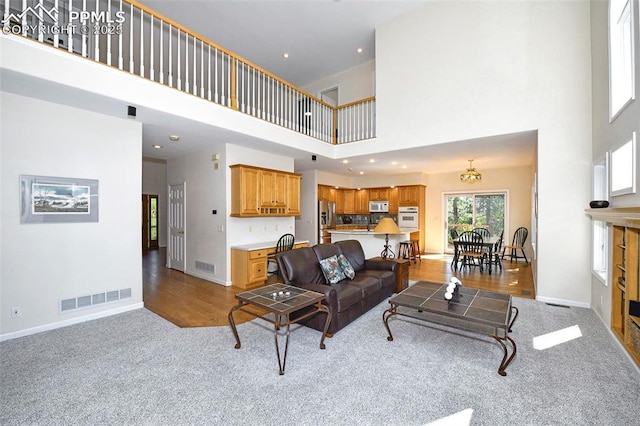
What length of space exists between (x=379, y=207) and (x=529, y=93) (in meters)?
6.01

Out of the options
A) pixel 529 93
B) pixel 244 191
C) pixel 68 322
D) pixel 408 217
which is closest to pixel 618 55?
Answer: pixel 529 93

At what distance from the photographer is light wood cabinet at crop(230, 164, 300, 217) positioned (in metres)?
5.43

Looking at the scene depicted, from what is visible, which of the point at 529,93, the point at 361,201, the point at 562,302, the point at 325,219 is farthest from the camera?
the point at 361,201

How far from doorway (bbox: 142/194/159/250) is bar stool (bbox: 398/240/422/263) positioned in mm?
9390

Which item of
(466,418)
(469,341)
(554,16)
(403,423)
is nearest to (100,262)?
(403,423)

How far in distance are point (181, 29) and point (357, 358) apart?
15.9 ft

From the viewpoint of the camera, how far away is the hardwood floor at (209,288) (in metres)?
3.91

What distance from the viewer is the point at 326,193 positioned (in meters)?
9.54

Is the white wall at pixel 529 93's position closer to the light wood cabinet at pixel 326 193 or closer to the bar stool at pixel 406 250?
the bar stool at pixel 406 250

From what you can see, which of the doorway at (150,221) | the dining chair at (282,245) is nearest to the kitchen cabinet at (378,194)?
the dining chair at (282,245)

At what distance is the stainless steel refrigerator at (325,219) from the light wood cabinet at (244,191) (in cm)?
372

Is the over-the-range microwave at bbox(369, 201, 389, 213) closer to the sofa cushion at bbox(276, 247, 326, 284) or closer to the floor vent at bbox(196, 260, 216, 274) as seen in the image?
the floor vent at bbox(196, 260, 216, 274)

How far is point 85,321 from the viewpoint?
12.2ft

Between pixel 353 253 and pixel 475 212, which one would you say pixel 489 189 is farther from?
pixel 353 253
